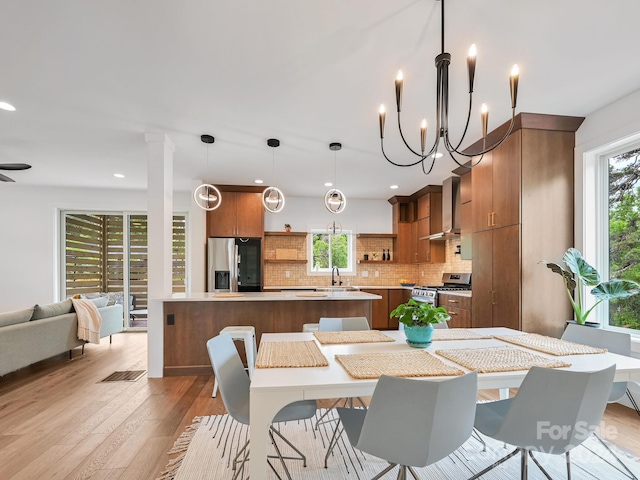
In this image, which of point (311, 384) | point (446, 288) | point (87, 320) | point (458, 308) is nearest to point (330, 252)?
point (446, 288)

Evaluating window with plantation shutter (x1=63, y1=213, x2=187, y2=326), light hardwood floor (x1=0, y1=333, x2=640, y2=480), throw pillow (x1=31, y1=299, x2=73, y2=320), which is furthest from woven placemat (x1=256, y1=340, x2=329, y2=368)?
window with plantation shutter (x1=63, y1=213, x2=187, y2=326)

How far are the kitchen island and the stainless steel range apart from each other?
1.55 m

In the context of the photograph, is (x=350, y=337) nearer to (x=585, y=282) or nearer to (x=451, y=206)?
(x=585, y=282)

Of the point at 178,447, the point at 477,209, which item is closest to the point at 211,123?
the point at 178,447

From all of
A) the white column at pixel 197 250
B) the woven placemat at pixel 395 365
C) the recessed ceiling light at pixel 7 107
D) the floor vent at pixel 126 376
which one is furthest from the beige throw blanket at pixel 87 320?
the woven placemat at pixel 395 365

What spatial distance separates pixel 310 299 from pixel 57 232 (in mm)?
5169

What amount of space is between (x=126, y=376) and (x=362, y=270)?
448 cm

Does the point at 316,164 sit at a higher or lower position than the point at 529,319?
higher

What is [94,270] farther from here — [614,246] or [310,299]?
[614,246]

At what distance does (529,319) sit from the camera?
3.22 metres

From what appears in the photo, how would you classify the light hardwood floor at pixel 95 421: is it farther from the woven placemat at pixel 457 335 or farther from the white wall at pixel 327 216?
the white wall at pixel 327 216

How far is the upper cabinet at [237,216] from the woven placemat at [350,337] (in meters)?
3.90

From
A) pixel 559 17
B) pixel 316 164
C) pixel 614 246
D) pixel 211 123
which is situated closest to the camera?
pixel 559 17

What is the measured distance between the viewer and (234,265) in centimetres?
582
